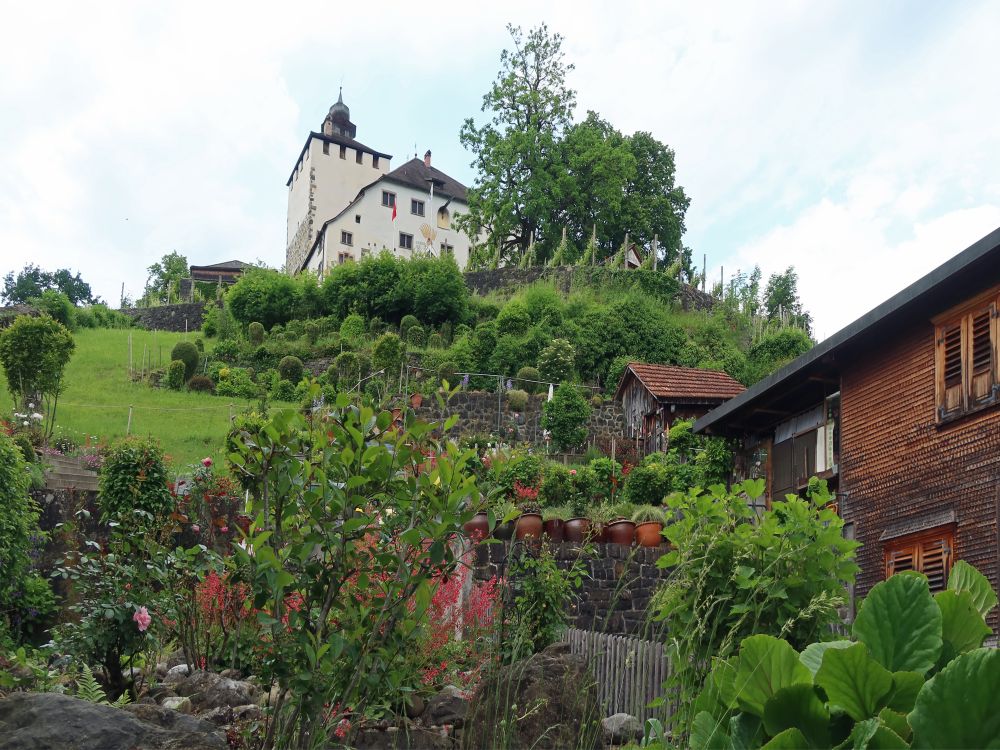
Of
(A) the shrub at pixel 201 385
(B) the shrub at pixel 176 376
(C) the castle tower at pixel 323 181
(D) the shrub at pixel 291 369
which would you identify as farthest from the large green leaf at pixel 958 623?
(C) the castle tower at pixel 323 181

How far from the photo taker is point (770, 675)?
1.15 metres

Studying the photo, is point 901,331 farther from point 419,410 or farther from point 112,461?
point 419,410

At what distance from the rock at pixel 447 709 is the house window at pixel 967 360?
23.1 feet

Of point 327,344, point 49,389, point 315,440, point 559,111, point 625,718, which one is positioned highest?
point 559,111

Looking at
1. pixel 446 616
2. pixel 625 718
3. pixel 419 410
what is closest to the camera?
pixel 625 718

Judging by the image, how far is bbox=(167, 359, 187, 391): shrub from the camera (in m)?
32.7

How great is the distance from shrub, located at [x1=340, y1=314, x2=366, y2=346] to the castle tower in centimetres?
2000

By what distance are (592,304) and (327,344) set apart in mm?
8878

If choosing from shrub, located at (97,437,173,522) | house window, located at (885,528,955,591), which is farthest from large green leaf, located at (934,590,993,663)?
shrub, located at (97,437,173,522)

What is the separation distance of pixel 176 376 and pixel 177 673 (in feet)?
83.9

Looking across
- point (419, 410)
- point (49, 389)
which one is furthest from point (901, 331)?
point (49, 389)

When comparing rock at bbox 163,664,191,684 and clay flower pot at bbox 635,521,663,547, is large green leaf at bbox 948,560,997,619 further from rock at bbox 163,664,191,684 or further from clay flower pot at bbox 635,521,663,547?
clay flower pot at bbox 635,521,663,547

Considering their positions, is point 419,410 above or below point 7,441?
above

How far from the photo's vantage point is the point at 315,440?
13.6 feet
